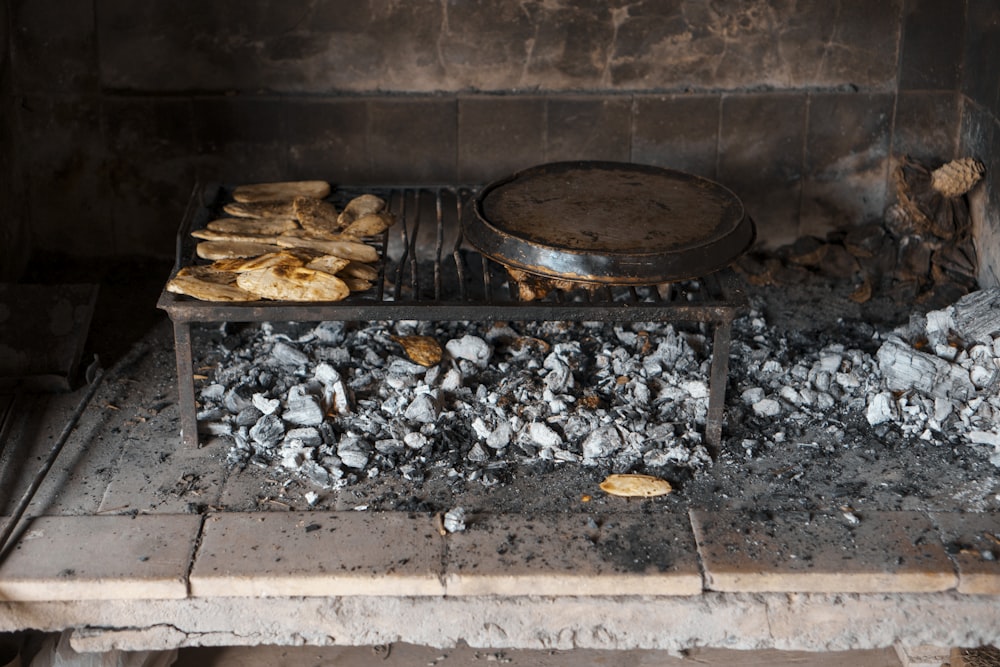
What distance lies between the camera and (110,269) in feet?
17.4

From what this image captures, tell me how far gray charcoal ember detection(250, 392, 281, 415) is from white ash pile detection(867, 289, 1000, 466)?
7.08 feet

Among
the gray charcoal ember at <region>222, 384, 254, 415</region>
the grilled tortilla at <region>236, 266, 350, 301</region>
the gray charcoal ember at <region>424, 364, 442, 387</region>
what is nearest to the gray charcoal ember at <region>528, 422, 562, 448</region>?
the gray charcoal ember at <region>424, 364, 442, 387</region>

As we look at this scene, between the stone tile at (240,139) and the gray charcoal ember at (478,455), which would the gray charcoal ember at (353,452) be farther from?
the stone tile at (240,139)

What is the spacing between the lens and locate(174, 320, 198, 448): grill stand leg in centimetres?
371

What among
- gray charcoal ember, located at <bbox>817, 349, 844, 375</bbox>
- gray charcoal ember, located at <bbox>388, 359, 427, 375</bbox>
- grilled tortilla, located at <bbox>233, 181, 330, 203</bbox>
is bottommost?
gray charcoal ember, located at <bbox>388, 359, 427, 375</bbox>

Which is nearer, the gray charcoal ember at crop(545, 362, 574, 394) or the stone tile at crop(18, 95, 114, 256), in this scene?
the gray charcoal ember at crop(545, 362, 574, 394)

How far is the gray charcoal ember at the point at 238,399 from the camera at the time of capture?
4.11m

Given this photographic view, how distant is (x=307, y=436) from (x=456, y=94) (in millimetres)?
1892

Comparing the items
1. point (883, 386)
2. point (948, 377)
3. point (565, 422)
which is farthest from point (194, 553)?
point (948, 377)

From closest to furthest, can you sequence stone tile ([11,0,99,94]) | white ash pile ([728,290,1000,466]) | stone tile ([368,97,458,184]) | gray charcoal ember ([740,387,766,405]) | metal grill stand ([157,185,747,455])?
metal grill stand ([157,185,747,455]), white ash pile ([728,290,1000,466]), gray charcoal ember ([740,387,766,405]), stone tile ([11,0,99,94]), stone tile ([368,97,458,184])

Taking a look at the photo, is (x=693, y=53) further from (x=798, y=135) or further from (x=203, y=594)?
(x=203, y=594)

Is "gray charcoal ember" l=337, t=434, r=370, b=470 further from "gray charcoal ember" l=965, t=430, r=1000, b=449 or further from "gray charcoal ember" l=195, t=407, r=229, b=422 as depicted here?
"gray charcoal ember" l=965, t=430, r=1000, b=449

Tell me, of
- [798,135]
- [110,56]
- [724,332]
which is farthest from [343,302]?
[798,135]

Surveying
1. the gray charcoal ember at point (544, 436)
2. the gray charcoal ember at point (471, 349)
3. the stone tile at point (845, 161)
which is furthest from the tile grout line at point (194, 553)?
the stone tile at point (845, 161)
